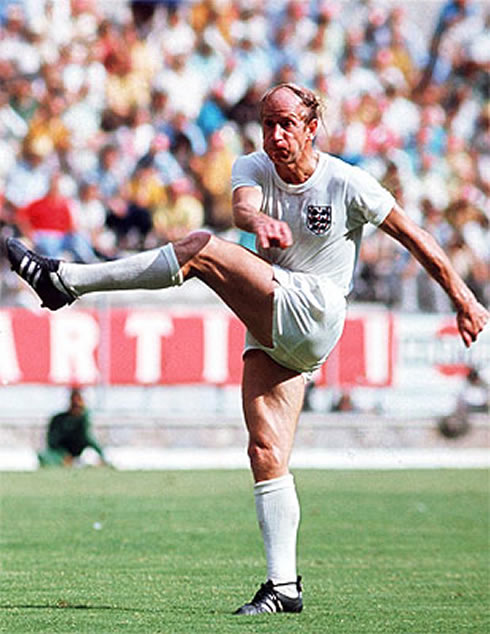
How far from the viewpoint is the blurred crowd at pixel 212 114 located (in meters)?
19.3

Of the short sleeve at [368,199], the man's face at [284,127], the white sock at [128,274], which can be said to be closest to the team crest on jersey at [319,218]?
the short sleeve at [368,199]

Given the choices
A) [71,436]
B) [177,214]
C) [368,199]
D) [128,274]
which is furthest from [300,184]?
[177,214]

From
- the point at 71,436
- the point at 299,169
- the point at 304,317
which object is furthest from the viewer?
the point at 71,436

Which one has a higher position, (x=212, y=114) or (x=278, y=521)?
(x=212, y=114)

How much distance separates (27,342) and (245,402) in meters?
11.8

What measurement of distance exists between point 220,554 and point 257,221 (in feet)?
12.4

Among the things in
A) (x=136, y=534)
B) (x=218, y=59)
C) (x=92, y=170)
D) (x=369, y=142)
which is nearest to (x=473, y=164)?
(x=369, y=142)

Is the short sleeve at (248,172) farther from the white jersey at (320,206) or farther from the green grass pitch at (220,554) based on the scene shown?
the green grass pitch at (220,554)

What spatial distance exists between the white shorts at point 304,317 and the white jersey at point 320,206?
0.33 feet

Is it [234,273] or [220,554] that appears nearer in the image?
[234,273]

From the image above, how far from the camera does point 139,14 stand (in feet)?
72.2

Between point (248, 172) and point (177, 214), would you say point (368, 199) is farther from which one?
point (177, 214)

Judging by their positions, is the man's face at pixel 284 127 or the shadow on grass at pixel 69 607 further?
the shadow on grass at pixel 69 607

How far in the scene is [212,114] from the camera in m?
21.1
